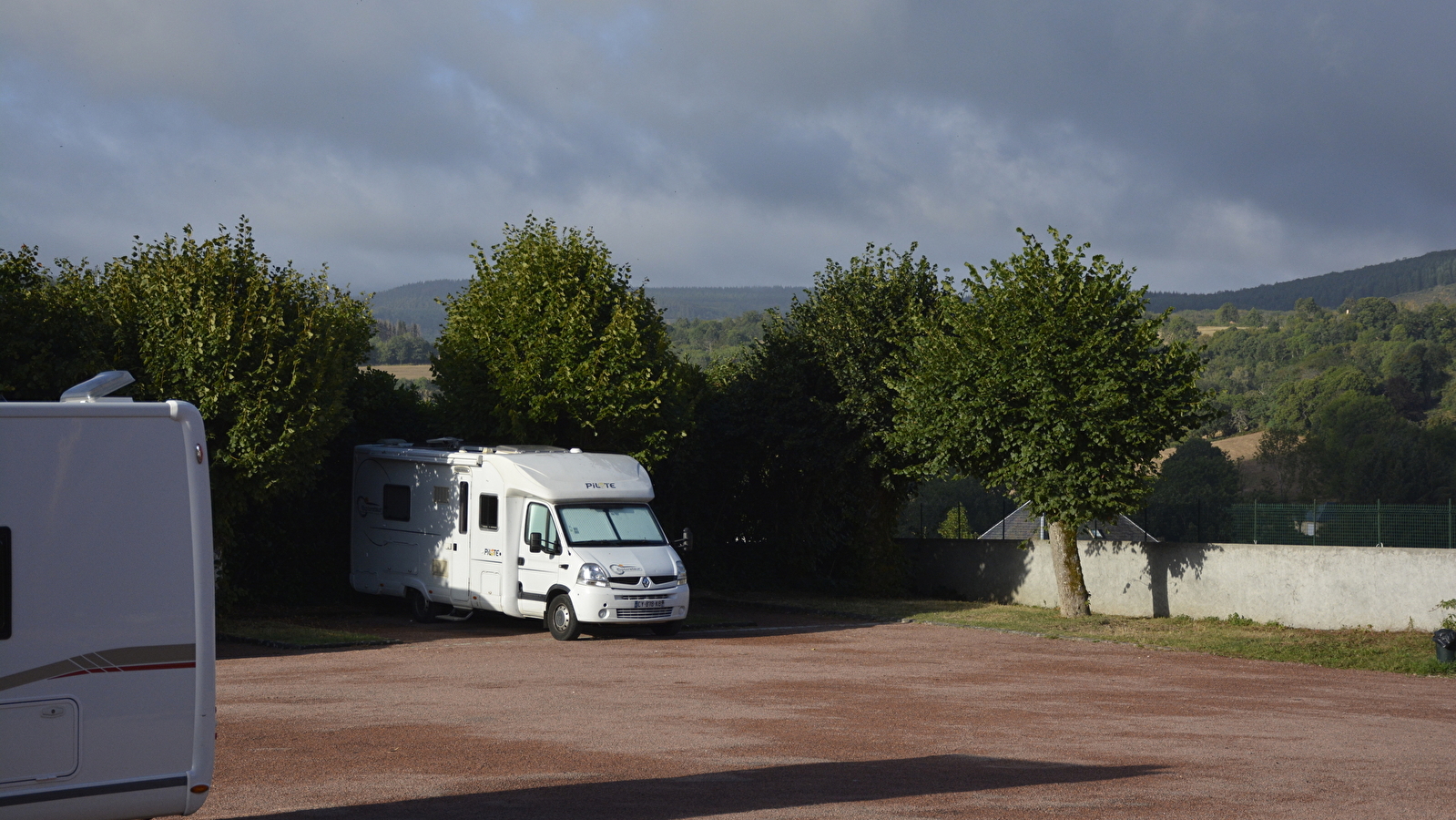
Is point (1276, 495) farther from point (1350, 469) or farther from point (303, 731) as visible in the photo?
point (303, 731)

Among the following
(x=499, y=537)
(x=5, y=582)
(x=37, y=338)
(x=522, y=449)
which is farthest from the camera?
(x=522, y=449)

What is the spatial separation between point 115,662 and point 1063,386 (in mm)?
19163

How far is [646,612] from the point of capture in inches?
775

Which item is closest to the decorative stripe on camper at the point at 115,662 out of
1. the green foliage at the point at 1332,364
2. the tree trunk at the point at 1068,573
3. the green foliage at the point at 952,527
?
the tree trunk at the point at 1068,573

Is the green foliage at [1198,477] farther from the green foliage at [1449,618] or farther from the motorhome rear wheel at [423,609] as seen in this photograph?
the motorhome rear wheel at [423,609]

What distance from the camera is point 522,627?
22.1 m

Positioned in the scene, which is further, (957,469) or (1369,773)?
(957,469)

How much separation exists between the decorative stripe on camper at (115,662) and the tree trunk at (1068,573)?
19976mm

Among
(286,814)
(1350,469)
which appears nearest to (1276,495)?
(1350,469)

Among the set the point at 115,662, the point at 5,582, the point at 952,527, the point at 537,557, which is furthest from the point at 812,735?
the point at 952,527

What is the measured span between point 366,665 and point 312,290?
811 centimetres

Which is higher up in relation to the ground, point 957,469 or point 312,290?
point 312,290

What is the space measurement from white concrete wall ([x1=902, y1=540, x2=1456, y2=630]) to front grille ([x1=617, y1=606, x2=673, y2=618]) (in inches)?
415

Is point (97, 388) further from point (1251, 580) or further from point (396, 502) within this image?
point (1251, 580)
